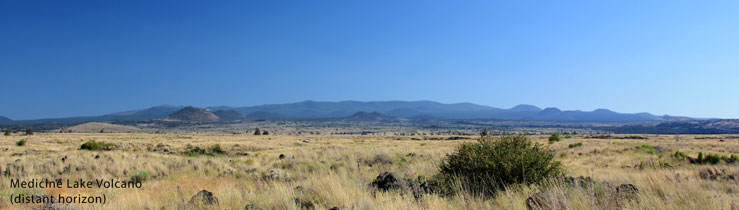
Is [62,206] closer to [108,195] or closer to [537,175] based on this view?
[108,195]

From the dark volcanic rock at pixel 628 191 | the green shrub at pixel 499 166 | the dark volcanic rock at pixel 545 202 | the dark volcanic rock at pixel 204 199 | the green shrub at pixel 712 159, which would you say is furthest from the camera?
the green shrub at pixel 712 159

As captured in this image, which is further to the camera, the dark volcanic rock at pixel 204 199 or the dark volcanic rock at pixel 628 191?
the dark volcanic rock at pixel 204 199

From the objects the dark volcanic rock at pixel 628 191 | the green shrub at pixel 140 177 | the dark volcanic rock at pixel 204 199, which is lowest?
the green shrub at pixel 140 177

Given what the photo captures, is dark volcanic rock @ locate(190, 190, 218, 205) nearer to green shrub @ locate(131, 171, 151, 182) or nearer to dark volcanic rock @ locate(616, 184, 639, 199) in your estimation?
dark volcanic rock @ locate(616, 184, 639, 199)

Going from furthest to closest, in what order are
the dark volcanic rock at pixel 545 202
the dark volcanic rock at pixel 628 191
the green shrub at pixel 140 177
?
1. the green shrub at pixel 140 177
2. the dark volcanic rock at pixel 628 191
3. the dark volcanic rock at pixel 545 202

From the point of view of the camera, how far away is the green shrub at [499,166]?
24.1 ft

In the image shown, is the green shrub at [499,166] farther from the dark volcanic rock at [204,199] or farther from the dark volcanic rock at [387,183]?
the dark volcanic rock at [204,199]

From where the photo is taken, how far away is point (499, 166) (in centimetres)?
752

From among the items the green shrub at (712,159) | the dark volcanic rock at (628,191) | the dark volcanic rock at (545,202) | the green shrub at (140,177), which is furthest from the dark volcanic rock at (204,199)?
the green shrub at (712,159)

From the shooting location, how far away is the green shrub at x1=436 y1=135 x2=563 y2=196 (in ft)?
24.1

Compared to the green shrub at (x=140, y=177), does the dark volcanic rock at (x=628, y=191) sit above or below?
above

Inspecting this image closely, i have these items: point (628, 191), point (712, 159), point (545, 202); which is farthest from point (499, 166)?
point (712, 159)

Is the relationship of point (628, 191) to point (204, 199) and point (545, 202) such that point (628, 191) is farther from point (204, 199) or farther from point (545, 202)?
point (204, 199)

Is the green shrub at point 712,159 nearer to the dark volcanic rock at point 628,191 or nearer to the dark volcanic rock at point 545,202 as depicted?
the dark volcanic rock at point 628,191
